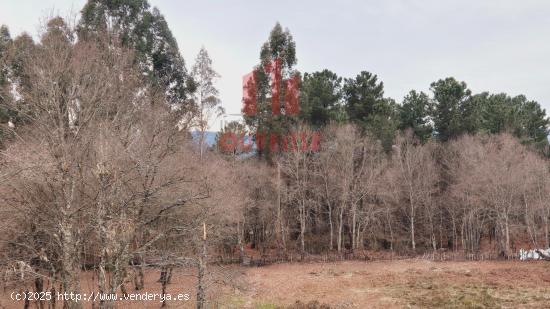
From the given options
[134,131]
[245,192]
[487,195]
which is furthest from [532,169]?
[134,131]

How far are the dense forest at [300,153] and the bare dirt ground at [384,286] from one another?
240 cm

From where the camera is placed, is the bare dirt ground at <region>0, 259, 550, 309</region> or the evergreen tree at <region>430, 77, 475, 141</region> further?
the evergreen tree at <region>430, 77, 475, 141</region>

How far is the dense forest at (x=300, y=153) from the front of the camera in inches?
497

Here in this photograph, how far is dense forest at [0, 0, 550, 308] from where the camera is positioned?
1263 cm

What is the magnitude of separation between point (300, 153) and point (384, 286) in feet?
55.7

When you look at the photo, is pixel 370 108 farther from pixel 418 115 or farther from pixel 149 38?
pixel 149 38

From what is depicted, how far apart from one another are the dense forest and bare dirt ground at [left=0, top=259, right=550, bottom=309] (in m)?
2.40

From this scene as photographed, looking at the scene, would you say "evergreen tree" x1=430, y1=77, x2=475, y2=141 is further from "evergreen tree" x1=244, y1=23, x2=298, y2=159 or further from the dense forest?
"evergreen tree" x1=244, y1=23, x2=298, y2=159

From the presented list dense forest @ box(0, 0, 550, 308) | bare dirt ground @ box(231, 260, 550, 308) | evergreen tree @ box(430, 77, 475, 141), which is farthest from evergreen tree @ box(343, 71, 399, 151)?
bare dirt ground @ box(231, 260, 550, 308)

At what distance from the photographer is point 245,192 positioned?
3462 cm

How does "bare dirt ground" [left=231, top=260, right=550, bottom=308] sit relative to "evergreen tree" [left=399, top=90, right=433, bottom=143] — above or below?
below

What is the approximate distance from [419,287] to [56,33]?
2001cm

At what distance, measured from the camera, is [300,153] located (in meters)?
36.4

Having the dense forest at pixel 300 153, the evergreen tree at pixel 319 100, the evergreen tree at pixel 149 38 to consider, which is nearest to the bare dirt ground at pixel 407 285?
the dense forest at pixel 300 153
